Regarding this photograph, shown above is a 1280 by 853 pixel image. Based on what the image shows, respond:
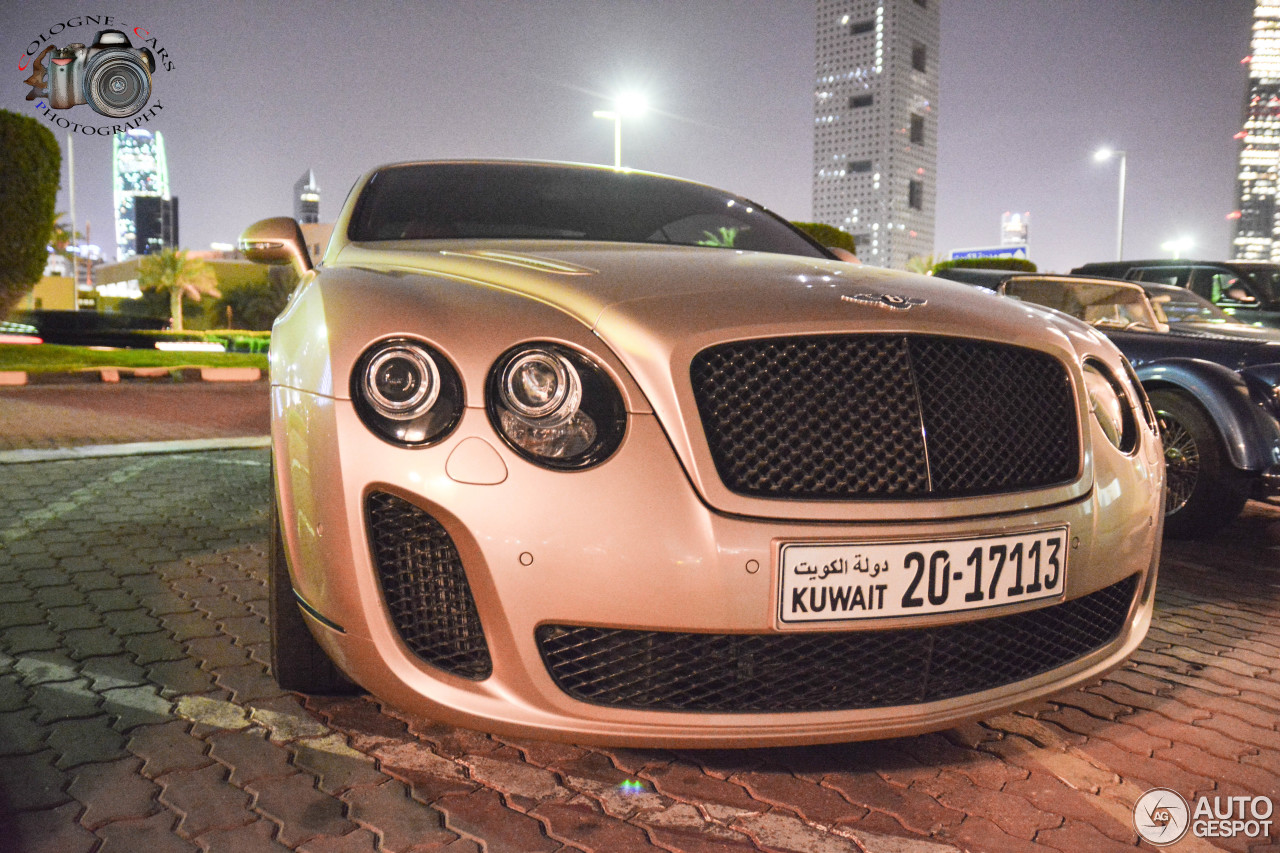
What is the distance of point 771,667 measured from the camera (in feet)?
5.53

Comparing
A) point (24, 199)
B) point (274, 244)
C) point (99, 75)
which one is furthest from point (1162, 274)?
point (24, 199)

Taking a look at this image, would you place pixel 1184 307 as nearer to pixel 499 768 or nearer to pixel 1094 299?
pixel 1094 299

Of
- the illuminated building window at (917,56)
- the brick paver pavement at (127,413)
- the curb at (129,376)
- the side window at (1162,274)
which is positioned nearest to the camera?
the brick paver pavement at (127,413)

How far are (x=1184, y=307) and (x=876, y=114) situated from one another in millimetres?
184460

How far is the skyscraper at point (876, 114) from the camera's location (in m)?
175

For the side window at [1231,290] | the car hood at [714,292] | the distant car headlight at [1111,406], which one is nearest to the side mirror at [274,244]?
the car hood at [714,292]

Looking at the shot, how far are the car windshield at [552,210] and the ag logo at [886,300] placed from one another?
3.88 feet

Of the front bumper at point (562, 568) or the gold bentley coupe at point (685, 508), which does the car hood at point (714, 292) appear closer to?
the gold bentley coupe at point (685, 508)

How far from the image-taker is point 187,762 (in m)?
2.04

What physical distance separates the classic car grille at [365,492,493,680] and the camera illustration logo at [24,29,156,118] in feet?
49.7

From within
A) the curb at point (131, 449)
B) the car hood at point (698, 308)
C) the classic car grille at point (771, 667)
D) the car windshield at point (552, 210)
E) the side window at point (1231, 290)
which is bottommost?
the curb at point (131, 449)

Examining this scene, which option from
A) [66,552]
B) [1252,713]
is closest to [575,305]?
[1252,713]

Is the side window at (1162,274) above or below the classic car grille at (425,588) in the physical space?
above
